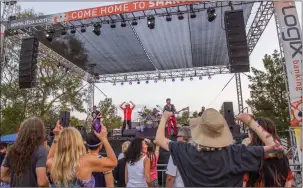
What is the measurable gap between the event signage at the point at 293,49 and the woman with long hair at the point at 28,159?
4.19 meters

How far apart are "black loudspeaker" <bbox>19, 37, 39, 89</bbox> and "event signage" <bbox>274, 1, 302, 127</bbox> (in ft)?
25.6

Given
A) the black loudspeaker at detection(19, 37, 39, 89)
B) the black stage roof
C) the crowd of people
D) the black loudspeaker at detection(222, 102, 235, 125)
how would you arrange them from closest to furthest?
the crowd of people → the black loudspeaker at detection(222, 102, 235, 125) → the black stage roof → the black loudspeaker at detection(19, 37, 39, 89)

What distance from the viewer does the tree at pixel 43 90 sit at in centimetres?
1283

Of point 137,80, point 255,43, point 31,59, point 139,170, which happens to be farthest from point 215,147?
point 137,80

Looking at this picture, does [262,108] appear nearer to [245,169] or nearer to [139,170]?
[139,170]

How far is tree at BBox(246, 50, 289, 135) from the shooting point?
53.8ft

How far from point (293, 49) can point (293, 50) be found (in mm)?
19

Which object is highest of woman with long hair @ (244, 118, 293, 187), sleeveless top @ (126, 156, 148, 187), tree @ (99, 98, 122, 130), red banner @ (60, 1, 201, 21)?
red banner @ (60, 1, 201, 21)

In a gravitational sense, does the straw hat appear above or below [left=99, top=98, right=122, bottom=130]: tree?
below

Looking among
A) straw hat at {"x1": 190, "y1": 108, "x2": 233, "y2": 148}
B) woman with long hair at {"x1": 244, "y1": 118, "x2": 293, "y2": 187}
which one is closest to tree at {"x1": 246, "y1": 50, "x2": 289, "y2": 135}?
woman with long hair at {"x1": 244, "y1": 118, "x2": 293, "y2": 187}

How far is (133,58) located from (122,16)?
4695mm

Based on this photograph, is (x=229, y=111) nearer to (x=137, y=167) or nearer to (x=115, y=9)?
(x=115, y=9)

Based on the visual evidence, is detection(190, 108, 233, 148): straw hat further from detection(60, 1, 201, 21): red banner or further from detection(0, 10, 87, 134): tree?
detection(0, 10, 87, 134): tree

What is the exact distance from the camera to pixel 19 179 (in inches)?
78.7
